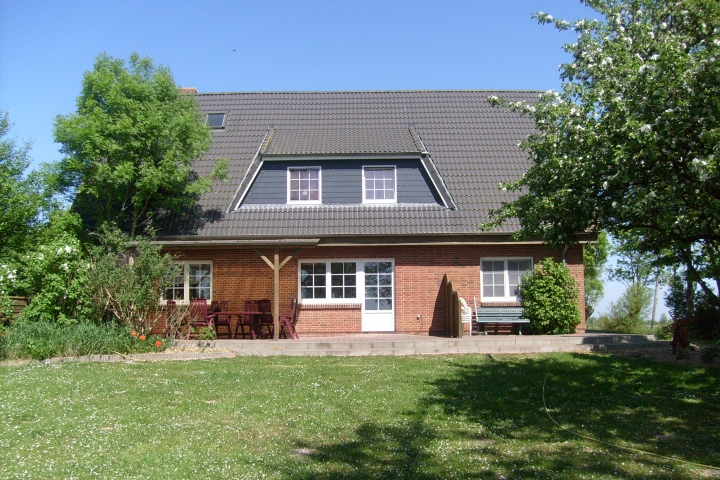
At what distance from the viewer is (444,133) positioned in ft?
Answer: 73.9

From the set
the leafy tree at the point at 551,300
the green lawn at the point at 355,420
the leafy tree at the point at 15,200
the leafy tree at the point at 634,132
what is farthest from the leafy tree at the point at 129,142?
the leafy tree at the point at 634,132

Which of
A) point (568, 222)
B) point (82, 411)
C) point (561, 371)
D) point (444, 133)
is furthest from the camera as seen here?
point (444, 133)

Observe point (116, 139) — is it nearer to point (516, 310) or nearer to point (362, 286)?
point (362, 286)

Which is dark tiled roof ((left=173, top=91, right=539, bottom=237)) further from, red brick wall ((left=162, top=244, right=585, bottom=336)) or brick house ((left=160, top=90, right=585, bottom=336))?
red brick wall ((left=162, top=244, right=585, bottom=336))

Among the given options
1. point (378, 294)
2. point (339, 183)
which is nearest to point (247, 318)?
point (378, 294)

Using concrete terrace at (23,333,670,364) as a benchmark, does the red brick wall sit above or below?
above

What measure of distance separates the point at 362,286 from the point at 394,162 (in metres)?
3.80

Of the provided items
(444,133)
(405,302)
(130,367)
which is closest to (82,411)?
Answer: (130,367)

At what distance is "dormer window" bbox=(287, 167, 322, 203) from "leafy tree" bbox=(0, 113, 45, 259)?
6.62m

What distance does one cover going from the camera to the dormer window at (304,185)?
19.9 metres

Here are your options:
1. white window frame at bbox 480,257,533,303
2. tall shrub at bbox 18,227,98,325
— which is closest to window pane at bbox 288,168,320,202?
white window frame at bbox 480,257,533,303

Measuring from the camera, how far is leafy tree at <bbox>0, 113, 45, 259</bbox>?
16.4 meters

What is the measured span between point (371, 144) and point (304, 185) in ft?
7.71

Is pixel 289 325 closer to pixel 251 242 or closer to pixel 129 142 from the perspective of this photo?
pixel 251 242
